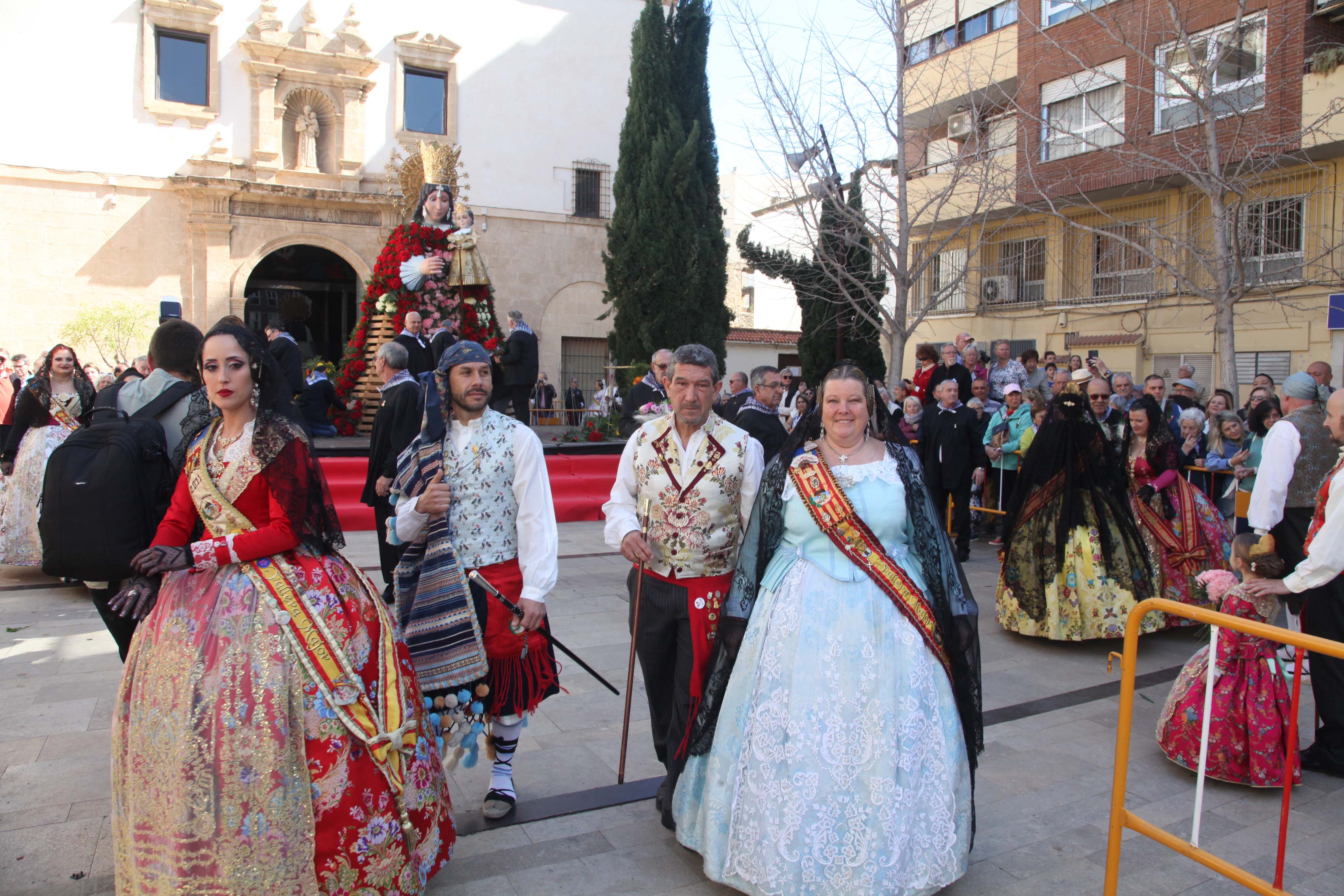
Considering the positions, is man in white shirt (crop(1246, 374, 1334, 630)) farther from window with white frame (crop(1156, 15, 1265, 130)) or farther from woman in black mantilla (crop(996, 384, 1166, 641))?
window with white frame (crop(1156, 15, 1265, 130))

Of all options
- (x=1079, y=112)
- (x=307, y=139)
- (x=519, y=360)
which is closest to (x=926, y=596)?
(x=519, y=360)

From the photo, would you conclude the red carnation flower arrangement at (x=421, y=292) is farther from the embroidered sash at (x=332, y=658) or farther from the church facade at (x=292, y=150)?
the church facade at (x=292, y=150)

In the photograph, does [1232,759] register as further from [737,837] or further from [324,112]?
[324,112]

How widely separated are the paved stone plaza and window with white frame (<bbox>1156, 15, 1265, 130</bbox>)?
8.91 meters

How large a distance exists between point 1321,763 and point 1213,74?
1042 centimetres

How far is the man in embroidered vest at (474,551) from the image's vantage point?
11.3ft

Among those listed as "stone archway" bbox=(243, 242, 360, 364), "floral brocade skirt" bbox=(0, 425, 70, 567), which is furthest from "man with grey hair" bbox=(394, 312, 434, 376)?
"stone archway" bbox=(243, 242, 360, 364)

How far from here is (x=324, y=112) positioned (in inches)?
847

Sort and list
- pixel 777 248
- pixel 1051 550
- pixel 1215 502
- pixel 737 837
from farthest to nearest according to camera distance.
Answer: pixel 777 248
pixel 1215 502
pixel 1051 550
pixel 737 837

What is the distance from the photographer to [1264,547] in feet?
14.1

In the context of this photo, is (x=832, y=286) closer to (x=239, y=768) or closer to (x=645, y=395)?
(x=645, y=395)

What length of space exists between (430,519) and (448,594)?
287 mm

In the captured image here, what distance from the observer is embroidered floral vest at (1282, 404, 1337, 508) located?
17.5 ft

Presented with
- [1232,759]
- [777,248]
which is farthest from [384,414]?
[777,248]
